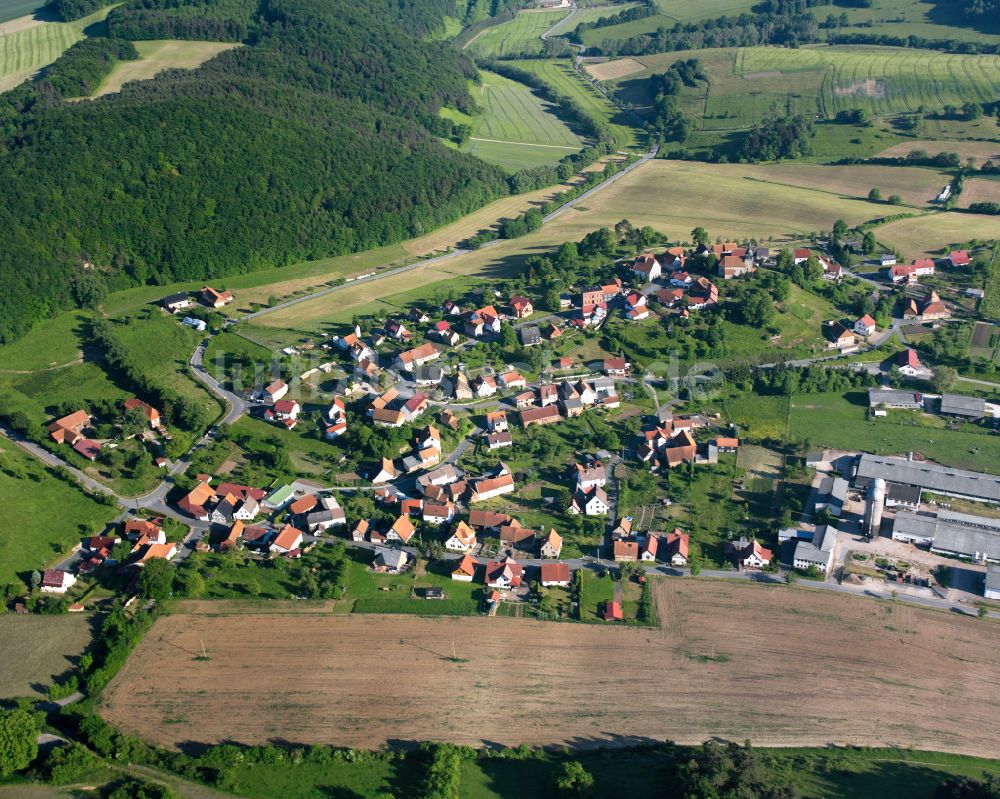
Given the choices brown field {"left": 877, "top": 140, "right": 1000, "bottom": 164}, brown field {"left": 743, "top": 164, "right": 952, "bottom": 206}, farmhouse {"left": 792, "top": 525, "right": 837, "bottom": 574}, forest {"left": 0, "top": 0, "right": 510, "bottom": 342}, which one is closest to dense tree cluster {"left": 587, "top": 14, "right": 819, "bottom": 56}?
A: brown field {"left": 877, "top": 140, "right": 1000, "bottom": 164}

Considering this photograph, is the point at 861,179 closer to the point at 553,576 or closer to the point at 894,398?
the point at 894,398

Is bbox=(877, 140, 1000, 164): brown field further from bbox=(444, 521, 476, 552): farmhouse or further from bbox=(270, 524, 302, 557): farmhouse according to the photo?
bbox=(270, 524, 302, 557): farmhouse

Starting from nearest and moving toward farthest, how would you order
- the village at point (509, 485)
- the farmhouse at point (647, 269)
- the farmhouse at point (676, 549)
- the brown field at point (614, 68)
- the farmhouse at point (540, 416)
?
the village at point (509, 485) < the farmhouse at point (676, 549) < the farmhouse at point (540, 416) < the farmhouse at point (647, 269) < the brown field at point (614, 68)

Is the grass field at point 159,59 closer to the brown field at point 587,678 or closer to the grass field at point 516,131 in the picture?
the grass field at point 516,131

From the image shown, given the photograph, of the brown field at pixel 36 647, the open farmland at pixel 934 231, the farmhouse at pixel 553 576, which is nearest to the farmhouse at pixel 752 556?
the farmhouse at pixel 553 576

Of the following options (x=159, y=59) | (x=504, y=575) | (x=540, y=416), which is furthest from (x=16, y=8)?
(x=504, y=575)

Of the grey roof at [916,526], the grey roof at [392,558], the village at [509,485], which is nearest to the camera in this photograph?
the village at [509,485]
